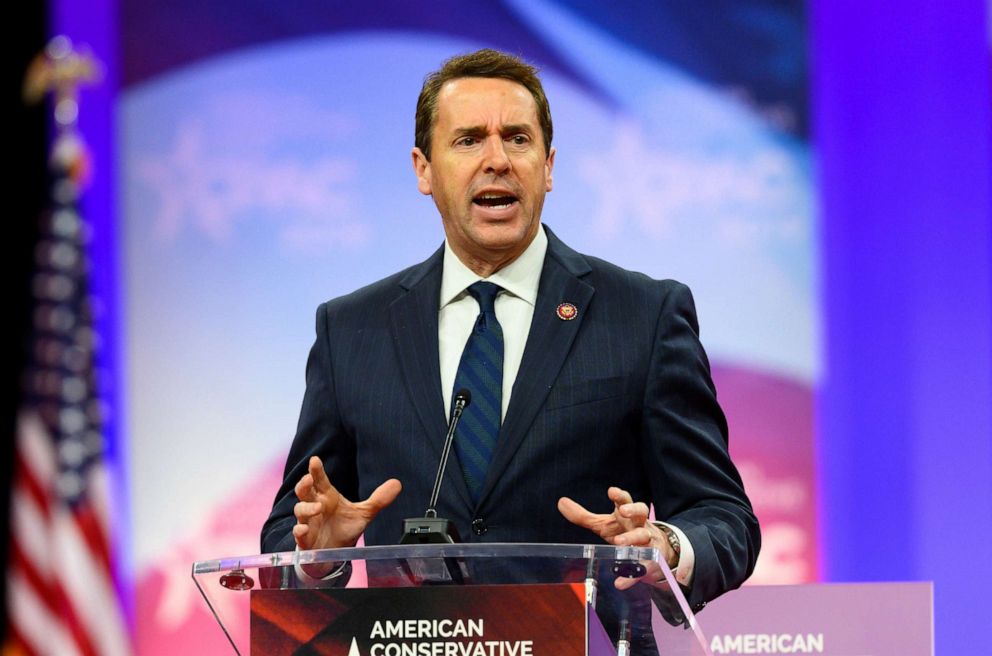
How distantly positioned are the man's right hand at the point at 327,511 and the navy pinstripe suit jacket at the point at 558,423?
27 cm

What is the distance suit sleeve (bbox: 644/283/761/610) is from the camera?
217cm

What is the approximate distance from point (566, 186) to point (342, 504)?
2.98 meters

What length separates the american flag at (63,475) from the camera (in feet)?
15.1

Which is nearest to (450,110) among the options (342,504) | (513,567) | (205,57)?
(342,504)

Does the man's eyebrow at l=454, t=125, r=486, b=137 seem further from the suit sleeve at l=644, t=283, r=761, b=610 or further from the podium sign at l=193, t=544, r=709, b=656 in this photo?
the podium sign at l=193, t=544, r=709, b=656

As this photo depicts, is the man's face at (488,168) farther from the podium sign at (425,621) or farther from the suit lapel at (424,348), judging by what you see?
the podium sign at (425,621)

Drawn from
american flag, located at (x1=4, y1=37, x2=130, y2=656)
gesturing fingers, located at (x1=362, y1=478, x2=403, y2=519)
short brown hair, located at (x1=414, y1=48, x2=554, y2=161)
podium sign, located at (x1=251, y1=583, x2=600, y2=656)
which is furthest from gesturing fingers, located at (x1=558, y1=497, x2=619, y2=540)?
american flag, located at (x1=4, y1=37, x2=130, y2=656)

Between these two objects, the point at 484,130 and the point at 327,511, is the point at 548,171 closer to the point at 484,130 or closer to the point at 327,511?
the point at 484,130

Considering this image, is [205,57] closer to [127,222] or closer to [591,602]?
[127,222]

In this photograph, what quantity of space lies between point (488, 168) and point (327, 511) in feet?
2.51

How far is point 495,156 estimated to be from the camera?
2.40 meters

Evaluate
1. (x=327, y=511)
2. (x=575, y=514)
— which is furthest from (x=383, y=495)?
(x=575, y=514)

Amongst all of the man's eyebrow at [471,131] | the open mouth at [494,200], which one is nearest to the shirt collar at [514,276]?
the open mouth at [494,200]

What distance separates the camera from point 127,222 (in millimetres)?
4836
